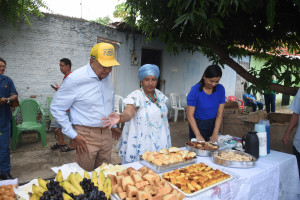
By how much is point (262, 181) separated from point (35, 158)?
419 cm

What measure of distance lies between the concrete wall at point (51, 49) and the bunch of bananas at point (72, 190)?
16.7ft

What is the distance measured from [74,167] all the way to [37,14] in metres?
4.92

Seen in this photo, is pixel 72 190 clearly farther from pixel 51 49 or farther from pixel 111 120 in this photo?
pixel 51 49

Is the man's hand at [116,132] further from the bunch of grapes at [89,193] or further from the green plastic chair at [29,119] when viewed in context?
the green plastic chair at [29,119]

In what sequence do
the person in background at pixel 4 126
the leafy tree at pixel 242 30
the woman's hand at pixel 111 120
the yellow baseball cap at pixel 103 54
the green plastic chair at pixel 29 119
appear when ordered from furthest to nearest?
the green plastic chair at pixel 29 119 → the person in background at pixel 4 126 → the leafy tree at pixel 242 30 → the woman's hand at pixel 111 120 → the yellow baseball cap at pixel 103 54

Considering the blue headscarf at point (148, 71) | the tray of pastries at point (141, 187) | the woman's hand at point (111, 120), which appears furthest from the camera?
the blue headscarf at point (148, 71)

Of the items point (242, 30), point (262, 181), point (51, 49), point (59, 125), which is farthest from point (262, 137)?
point (51, 49)

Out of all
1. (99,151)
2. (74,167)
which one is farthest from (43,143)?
(74,167)

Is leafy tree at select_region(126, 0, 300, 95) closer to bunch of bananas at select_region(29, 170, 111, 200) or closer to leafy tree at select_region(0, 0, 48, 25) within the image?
bunch of bananas at select_region(29, 170, 111, 200)

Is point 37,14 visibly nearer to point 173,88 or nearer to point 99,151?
point 99,151

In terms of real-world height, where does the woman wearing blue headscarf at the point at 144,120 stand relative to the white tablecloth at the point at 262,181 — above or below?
above

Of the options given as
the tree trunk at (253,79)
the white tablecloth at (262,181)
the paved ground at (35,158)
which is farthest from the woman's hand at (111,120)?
the paved ground at (35,158)

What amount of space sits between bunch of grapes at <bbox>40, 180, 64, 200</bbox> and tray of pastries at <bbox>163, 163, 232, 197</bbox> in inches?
30.3

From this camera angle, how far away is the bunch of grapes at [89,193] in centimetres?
117
